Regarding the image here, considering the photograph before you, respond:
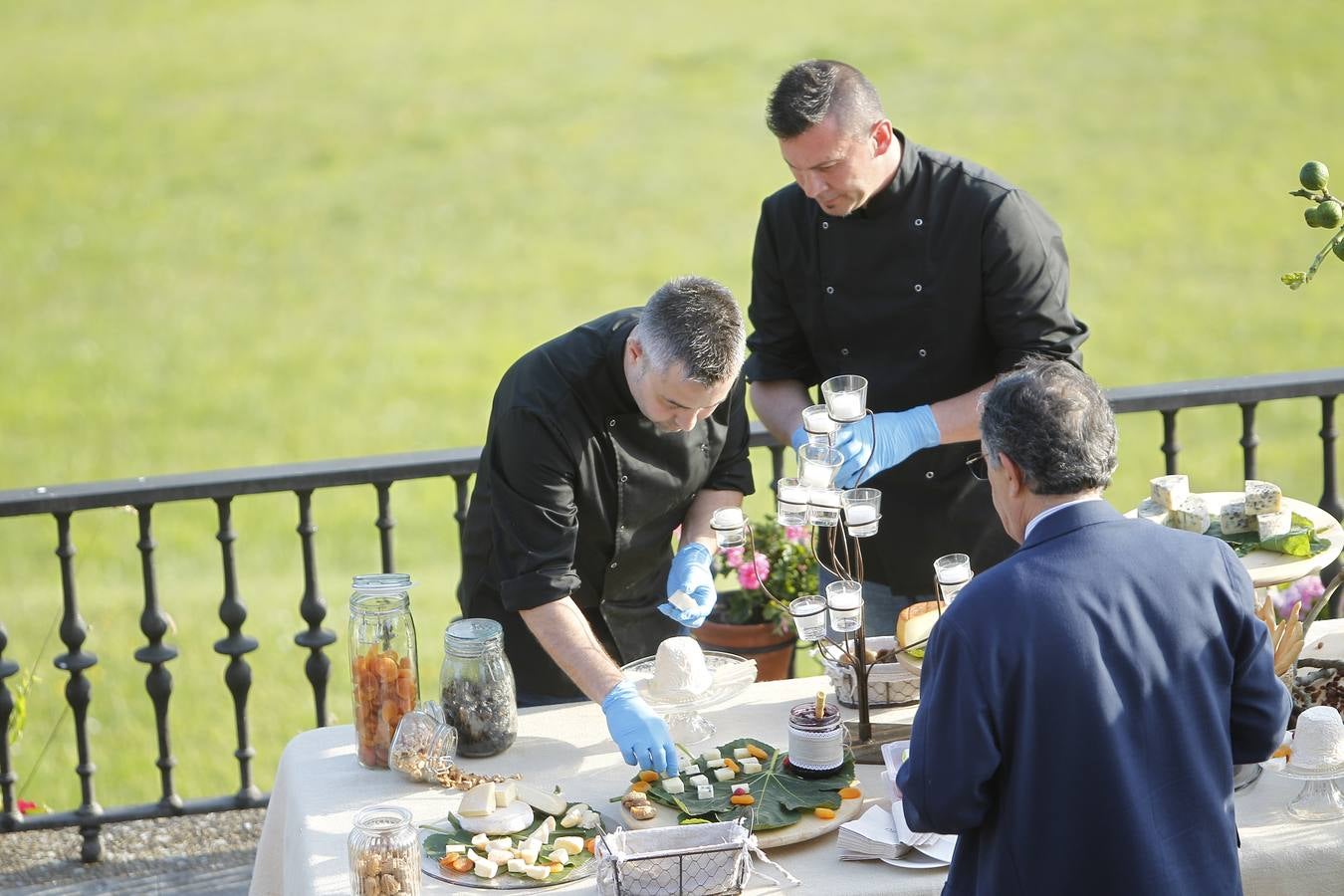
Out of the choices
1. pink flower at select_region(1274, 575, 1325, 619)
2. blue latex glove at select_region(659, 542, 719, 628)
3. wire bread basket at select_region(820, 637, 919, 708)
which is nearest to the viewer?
wire bread basket at select_region(820, 637, 919, 708)

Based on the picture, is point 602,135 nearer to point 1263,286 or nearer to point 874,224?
point 1263,286

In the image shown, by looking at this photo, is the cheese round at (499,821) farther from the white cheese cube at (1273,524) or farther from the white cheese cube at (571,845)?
the white cheese cube at (1273,524)

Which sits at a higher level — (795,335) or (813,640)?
(795,335)

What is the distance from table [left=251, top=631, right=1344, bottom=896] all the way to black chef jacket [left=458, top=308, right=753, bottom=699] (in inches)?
11.1

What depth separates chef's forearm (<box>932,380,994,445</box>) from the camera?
357 centimetres

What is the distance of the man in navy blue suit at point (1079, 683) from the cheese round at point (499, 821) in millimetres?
741

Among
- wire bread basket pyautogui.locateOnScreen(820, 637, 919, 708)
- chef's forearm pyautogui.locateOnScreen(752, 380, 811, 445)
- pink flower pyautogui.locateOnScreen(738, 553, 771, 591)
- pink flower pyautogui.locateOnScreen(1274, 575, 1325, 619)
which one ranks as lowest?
pink flower pyautogui.locateOnScreen(1274, 575, 1325, 619)

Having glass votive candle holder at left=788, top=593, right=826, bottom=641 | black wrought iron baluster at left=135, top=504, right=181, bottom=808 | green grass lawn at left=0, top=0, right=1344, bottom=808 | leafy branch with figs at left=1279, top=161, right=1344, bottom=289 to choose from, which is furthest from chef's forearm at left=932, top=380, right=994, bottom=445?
green grass lawn at left=0, top=0, right=1344, bottom=808

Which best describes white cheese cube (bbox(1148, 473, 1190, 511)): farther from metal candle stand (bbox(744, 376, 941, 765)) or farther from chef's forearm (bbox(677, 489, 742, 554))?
chef's forearm (bbox(677, 489, 742, 554))

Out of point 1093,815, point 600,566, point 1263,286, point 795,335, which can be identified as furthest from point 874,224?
point 1263,286

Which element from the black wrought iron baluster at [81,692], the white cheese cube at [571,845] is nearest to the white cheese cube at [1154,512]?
the white cheese cube at [571,845]

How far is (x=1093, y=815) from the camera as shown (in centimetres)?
221

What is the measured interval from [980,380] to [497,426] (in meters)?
1.16

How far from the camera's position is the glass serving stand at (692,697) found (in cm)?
303
